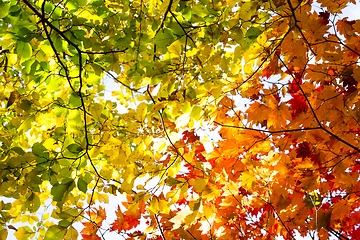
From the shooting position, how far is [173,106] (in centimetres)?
125

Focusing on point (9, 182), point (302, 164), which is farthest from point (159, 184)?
point (302, 164)

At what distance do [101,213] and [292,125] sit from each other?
2.20 metres

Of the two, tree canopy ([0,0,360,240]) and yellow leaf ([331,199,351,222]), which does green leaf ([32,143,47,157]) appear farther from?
yellow leaf ([331,199,351,222])

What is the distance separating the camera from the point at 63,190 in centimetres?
108

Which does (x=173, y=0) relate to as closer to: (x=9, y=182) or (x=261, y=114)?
(x=261, y=114)

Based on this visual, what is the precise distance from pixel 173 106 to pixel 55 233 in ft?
2.95

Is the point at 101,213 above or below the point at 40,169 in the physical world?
above

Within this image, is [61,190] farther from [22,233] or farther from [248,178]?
[248,178]

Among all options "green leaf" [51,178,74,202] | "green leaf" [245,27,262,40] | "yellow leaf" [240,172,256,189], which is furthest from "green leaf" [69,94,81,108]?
"yellow leaf" [240,172,256,189]

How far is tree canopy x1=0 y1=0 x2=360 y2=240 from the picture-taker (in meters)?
1.18

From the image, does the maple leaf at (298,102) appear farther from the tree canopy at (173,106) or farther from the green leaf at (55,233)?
the green leaf at (55,233)

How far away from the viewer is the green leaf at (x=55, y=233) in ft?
3.63

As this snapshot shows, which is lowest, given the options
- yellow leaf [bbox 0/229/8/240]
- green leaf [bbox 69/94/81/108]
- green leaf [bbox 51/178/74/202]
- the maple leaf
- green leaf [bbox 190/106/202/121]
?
yellow leaf [bbox 0/229/8/240]

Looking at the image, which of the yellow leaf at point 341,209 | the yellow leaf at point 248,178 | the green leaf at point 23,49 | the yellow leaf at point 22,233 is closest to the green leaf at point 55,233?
the yellow leaf at point 22,233
